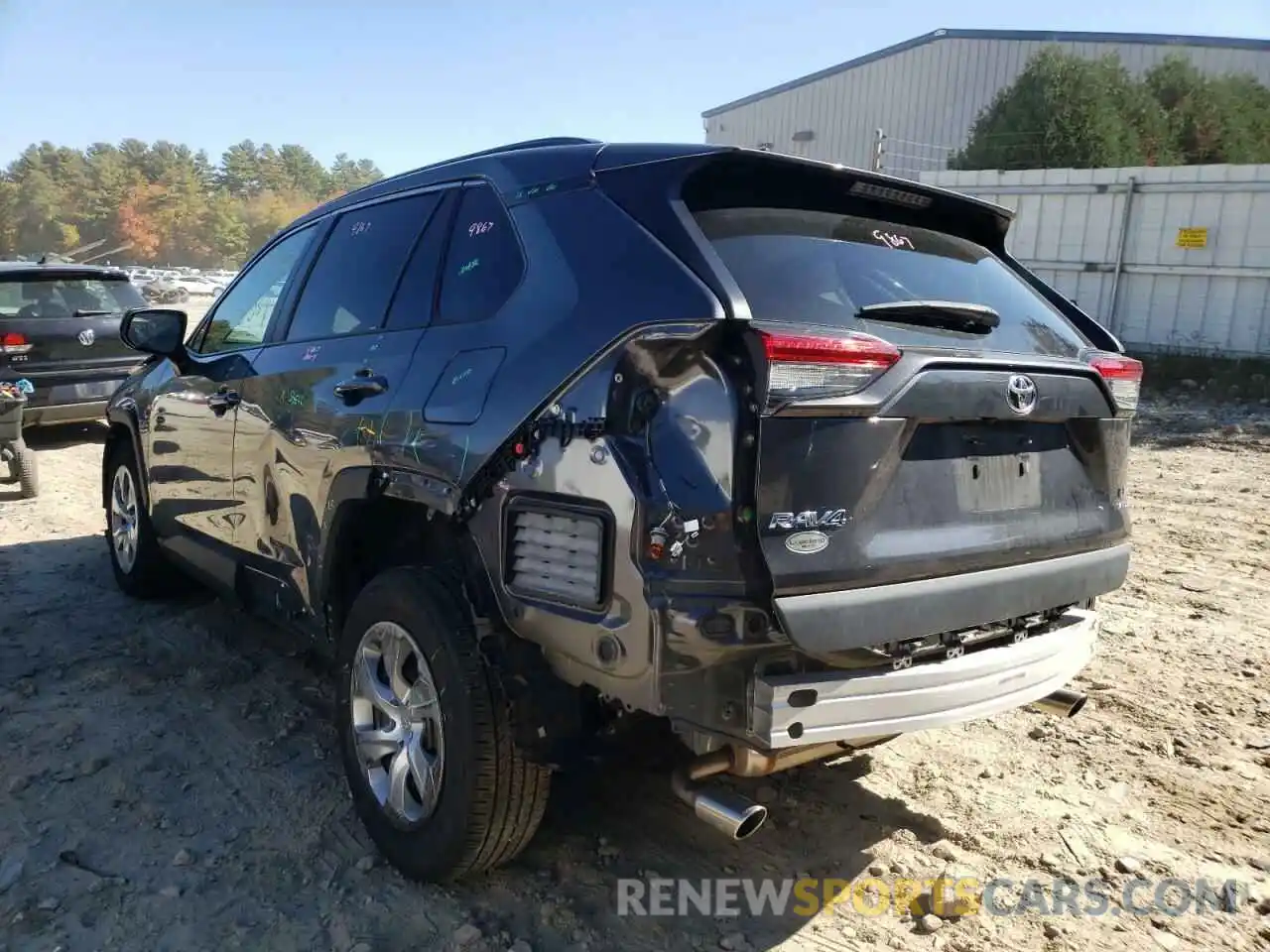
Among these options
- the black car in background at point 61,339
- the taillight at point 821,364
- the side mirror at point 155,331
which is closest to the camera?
the taillight at point 821,364

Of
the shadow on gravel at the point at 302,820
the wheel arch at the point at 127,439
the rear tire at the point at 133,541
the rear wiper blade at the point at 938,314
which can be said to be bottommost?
the shadow on gravel at the point at 302,820

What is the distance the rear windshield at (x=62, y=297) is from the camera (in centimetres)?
914

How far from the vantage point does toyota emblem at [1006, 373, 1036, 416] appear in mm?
2490

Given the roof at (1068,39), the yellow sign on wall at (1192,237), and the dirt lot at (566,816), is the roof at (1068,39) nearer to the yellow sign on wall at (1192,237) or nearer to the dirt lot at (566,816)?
the yellow sign on wall at (1192,237)

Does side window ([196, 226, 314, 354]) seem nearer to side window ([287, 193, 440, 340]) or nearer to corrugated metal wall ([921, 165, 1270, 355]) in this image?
side window ([287, 193, 440, 340])

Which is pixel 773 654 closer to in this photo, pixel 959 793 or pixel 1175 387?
pixel 959 793

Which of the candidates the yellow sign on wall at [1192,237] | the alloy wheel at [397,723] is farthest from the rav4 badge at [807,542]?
the yellow sign on wall at [1192,237]

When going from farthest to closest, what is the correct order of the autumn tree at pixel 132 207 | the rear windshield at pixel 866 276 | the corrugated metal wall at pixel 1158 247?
the autumn tree at pixel 132 207 < the corrugated metal wall at pixel 1158 247 < the rear windshield at pixel 866 276

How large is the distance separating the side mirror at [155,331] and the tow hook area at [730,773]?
339cm

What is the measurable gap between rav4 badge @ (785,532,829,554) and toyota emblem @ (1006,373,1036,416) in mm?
713

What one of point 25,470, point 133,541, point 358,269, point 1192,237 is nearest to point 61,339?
point 25,470

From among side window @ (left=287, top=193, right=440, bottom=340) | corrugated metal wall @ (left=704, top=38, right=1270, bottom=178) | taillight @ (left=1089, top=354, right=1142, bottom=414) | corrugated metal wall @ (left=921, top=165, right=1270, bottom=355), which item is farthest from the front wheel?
corrugated metal wall @ (left=704, top=38, right=1270, bottom=178)

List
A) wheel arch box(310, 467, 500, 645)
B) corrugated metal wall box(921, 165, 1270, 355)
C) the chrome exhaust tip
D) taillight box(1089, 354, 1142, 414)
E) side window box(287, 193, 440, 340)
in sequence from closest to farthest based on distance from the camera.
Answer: the chrome exhaust tip
wheel arch box(310, 467, 500, 645)
taillight box(1089, 354, 1142, 414)
side window box(287, 193, 440, 340)
corrugated metal wall box(921, 165, 1270, 355)

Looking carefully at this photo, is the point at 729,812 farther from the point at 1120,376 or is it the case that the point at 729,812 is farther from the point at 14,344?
the point at 14,344
